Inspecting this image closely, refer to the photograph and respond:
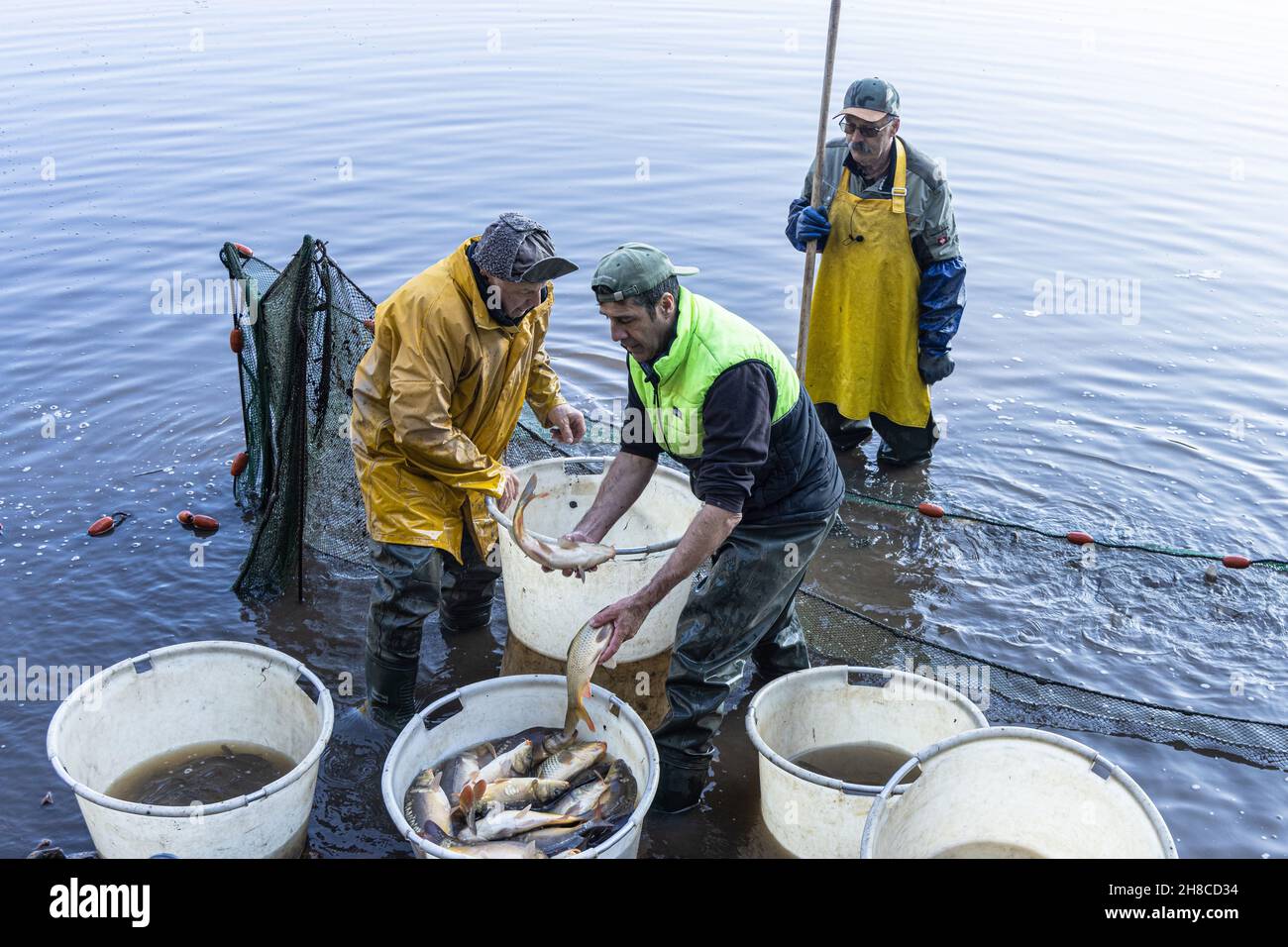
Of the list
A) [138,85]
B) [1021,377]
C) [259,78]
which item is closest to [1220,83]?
[1021,377]

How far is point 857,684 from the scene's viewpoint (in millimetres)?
4223

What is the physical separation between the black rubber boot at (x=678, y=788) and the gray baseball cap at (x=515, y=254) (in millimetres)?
1966

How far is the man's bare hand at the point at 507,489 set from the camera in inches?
175

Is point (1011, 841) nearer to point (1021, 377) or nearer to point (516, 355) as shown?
point (516, 355)

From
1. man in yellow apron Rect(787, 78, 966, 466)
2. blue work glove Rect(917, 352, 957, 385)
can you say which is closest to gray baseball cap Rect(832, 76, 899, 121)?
man in yellow apron Rect(787, 78, 966, 466)

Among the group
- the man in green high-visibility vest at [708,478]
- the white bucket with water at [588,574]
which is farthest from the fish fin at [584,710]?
the white bucket with water at [588,574]

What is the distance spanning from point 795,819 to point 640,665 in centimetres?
98

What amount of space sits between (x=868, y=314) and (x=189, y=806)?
461cm

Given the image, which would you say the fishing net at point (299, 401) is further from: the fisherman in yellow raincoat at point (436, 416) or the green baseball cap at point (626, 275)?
the green baseball cap at point (626, 275)

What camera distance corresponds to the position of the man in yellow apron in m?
6.05

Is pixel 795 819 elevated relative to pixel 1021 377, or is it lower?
lower

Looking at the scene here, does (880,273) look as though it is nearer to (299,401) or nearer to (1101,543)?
(1101,543)

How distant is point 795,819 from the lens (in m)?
3.78
